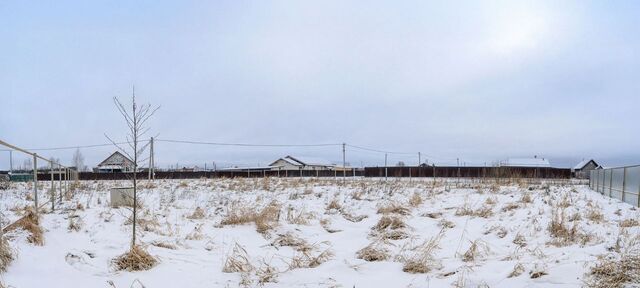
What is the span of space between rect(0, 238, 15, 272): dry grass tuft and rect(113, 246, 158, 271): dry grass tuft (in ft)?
3.43

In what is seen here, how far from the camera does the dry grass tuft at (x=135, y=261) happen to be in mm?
4848

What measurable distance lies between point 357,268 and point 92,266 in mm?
3215

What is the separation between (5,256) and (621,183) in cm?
1548

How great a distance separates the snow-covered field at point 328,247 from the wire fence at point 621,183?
228cm

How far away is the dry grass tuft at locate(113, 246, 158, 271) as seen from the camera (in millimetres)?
4848

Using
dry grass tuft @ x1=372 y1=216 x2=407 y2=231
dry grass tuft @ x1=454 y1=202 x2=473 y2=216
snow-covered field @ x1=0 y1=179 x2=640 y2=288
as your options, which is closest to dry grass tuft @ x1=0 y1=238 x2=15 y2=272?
snow-covered field @ x1=0 y1=179 x2=640 y2=288

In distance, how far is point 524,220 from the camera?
7.82 meters

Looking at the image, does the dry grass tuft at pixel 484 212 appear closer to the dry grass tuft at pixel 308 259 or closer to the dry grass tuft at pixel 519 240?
the dry grass tuft at pixel 519 240

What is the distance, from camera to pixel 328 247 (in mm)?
6469

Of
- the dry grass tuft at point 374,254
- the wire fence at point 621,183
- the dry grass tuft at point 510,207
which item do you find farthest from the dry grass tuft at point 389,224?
the wire fence at point 621,183

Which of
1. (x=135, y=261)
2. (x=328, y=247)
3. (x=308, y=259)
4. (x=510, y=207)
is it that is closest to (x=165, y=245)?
(x=135, y=261)

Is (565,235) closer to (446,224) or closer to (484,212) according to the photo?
(446,224)

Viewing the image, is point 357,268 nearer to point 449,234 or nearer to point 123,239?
point 449,234

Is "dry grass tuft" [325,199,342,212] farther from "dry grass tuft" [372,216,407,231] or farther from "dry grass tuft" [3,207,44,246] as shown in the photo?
"dry grass tuft" [3,207,44,246]
